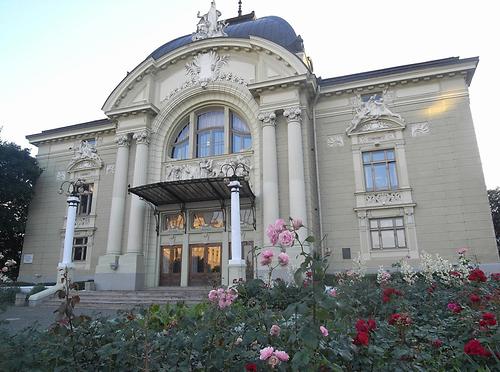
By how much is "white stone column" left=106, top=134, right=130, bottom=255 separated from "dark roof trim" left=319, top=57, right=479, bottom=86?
1160 centimetres

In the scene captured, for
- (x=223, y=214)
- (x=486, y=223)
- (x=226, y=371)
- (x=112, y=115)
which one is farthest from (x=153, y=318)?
(x=112, y=115)

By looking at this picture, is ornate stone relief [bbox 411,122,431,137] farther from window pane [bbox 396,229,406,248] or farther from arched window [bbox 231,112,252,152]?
arched window [bbox 231,112,252,152]

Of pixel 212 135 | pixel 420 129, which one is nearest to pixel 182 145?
pixel 212 135

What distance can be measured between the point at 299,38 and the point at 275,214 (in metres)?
10.5

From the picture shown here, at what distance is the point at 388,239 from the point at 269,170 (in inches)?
251

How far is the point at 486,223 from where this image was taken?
15391 mm

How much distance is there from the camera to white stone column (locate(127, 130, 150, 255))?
18859mm

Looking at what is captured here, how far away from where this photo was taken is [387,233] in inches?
663

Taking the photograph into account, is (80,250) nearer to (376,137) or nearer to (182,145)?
(182,145)

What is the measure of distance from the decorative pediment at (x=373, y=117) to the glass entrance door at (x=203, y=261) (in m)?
9.07

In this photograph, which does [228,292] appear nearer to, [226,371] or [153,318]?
[226,371]

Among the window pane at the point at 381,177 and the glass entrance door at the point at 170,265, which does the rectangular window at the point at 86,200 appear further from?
the window pane at the point at 381,177

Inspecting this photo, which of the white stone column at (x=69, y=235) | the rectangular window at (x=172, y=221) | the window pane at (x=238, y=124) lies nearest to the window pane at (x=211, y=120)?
the window pane at (x=238, y=124)

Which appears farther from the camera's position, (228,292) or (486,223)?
(486,223)
